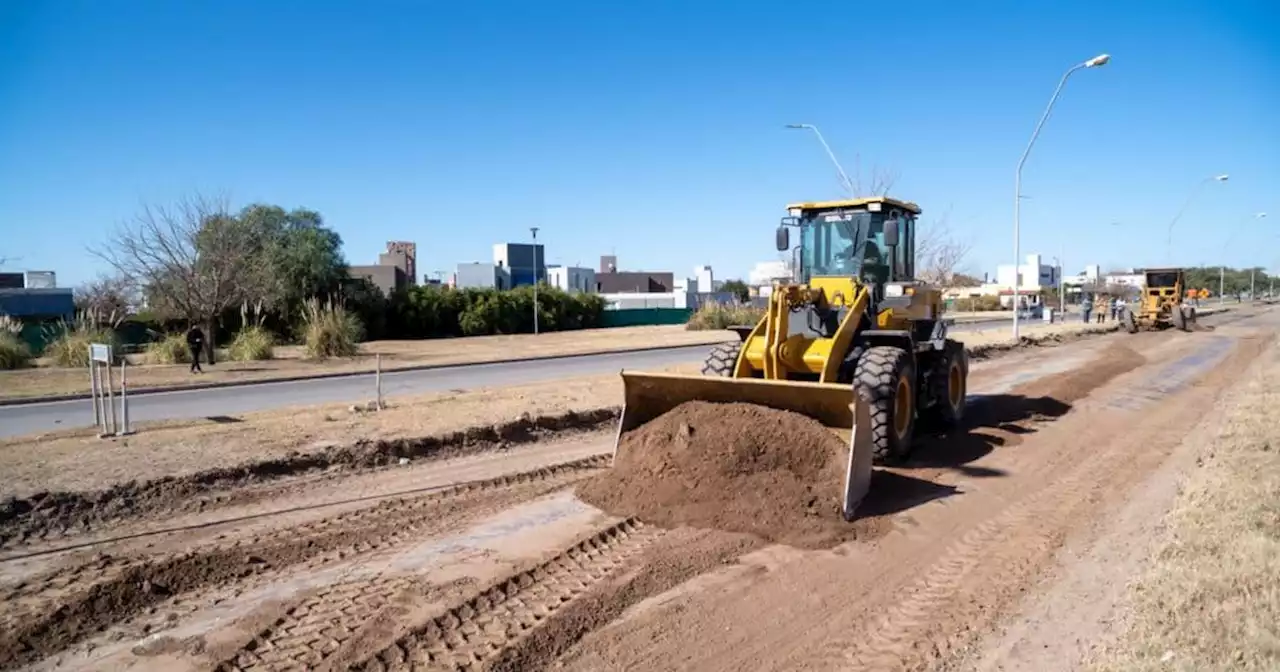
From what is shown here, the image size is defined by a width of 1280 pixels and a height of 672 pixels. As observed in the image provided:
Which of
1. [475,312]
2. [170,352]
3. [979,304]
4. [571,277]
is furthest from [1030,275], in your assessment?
[170,352]

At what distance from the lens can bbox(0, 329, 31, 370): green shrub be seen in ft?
78.8

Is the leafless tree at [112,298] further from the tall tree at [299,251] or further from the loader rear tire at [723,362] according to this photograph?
the loader rear tire at [723,362]

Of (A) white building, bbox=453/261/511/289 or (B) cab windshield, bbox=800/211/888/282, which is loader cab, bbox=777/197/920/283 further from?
(A) white building, bbox=453/261/511/289

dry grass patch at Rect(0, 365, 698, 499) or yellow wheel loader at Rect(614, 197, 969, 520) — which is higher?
yellow wheel loader at Rect(614, 197, 969, 520)

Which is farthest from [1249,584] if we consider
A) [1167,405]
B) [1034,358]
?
[1034,358]

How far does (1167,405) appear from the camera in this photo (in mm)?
14352

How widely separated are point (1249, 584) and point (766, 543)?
3.06 metres

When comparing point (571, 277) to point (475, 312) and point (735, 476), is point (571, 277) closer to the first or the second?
point (475, 312)

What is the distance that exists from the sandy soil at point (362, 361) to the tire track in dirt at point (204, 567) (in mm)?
11715

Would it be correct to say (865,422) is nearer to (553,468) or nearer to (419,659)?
(553,468)

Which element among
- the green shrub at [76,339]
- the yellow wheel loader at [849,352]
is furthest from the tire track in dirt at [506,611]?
the green shrub at [76,339]

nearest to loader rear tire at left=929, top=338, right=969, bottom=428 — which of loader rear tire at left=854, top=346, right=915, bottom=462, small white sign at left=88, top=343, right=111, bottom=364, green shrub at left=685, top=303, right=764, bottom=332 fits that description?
loader rear tire at left=854, top=346, right=915, bottom=462

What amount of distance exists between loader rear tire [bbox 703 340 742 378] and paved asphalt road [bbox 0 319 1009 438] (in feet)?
27.4

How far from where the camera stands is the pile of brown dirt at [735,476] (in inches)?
271
